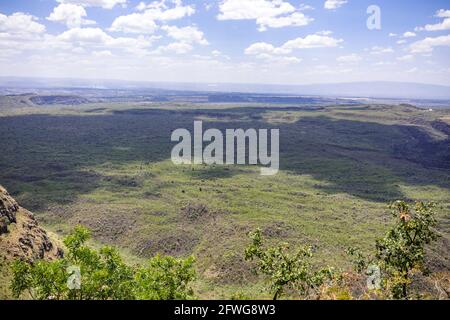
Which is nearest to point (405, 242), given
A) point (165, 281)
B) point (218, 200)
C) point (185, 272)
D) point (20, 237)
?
point (185, 272)

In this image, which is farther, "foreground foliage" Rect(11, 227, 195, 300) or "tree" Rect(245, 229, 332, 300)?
"tree" Rect(245, 229, 332, 300)

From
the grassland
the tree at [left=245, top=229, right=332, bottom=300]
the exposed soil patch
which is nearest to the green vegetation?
the tree at [left=245, top=229, right=332, bottom=300]

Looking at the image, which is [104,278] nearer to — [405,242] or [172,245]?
[405,242]

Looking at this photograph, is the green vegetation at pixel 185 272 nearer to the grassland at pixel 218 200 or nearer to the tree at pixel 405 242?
the tree at pixel 405 242

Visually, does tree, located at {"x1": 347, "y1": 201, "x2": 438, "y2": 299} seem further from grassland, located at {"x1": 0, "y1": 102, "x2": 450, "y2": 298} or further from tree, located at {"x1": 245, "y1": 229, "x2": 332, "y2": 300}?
grassland, located at {"x1": 0, "y1": 102, "x2": 450, "y2": 298}

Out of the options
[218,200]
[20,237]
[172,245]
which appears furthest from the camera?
[218,200]

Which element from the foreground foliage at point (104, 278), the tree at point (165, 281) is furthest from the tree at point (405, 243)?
the foreground foliage at point (104, 278)
